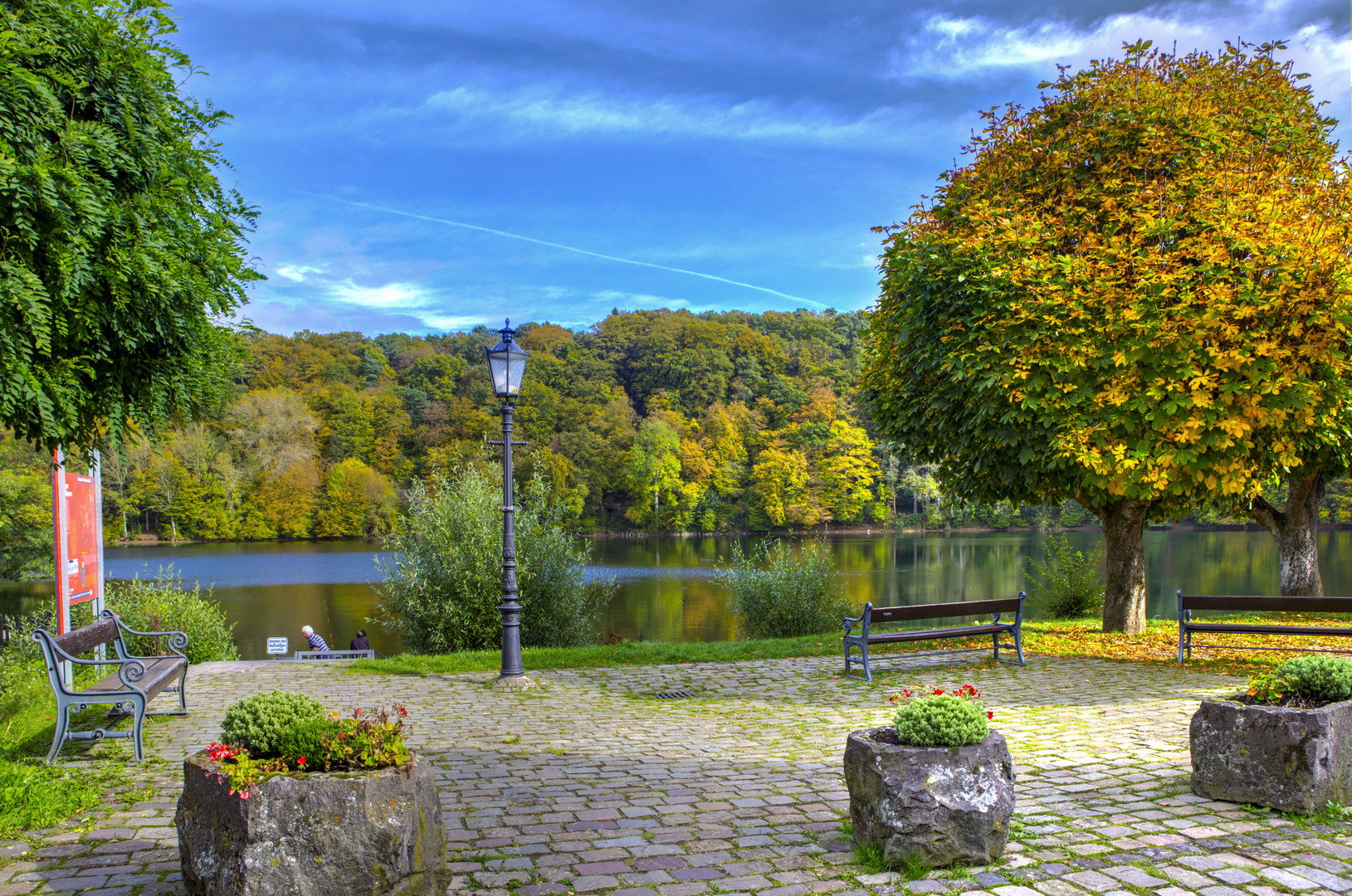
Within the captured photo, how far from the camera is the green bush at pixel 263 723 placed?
11.8ft

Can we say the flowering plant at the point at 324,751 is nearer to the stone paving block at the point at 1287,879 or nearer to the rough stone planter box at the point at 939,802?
the rough stone planter box at the point at 939,802

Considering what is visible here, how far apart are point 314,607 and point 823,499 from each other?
1590 inches

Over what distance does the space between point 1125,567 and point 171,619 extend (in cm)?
1429

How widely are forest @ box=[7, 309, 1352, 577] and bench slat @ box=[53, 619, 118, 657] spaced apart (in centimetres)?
4246

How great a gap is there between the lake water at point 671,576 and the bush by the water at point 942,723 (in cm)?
1348

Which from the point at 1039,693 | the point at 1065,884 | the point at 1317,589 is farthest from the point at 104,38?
the point at 1317,589

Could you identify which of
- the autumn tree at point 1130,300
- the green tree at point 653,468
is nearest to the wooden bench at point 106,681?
the autumn tree at point 1130,300

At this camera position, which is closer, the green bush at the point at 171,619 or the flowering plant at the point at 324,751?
the flowering plant at the point at 324,751

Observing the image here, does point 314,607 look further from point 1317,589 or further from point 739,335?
point 739,335

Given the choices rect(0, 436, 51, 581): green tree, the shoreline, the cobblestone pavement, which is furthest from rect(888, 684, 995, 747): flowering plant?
the shoreline

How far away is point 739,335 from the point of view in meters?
79.4

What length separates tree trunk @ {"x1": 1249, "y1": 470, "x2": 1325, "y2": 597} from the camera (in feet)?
49.3

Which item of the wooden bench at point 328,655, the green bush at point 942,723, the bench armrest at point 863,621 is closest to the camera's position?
the green bush at point 942,723

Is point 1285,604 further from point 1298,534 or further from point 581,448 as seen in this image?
point 581,448
